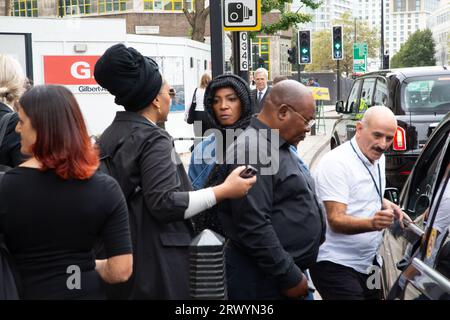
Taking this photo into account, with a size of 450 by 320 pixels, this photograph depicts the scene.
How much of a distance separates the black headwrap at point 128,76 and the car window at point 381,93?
7.36 meters

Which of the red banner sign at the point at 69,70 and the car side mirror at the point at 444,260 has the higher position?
the red banner sign at the point at 69,70

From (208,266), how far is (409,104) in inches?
296

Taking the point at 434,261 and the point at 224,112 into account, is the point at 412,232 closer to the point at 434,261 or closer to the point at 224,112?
the point at 434,261

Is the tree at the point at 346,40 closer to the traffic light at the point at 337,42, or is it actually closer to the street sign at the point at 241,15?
the traffic light at the point at 337,42

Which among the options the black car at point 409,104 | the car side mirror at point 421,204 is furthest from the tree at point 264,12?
the car side mirror at point 421,204

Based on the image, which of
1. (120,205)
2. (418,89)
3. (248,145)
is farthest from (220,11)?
(120,205)

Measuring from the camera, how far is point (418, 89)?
10.1m

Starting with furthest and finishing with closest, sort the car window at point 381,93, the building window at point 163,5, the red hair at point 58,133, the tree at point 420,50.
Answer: the tree at point 420,50 → the building window at point 163,5 → the car window at point 381,93 → the red hair at point 58,133

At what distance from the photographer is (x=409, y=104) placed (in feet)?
32.7

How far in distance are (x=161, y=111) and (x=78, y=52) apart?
13.0 meters

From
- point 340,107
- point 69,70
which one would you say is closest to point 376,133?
point 340,107

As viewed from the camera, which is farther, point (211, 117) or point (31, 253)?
point (211, 117)

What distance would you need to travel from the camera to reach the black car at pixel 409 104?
9.40 meters
